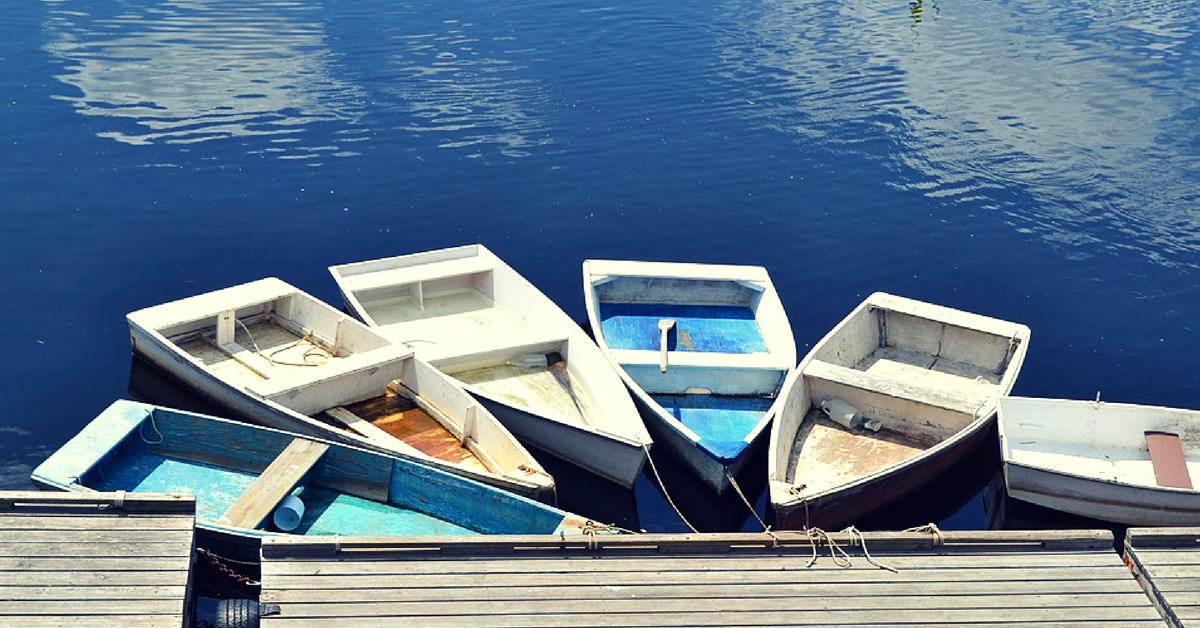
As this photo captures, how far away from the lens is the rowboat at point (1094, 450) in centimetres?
2184

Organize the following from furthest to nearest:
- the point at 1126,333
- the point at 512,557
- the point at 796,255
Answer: the point at 796,255, the point at 1126,333, the point at 512,557

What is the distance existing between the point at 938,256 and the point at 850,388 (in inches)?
426

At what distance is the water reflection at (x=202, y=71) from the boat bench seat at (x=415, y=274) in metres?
11.2

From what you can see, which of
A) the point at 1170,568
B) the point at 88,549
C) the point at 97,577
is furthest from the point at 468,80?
the point at 1170,568

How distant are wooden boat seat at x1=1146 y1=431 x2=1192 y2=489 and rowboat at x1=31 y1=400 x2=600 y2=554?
10707mm

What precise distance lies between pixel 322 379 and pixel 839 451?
9.59 meters

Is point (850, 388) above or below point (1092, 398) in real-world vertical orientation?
above

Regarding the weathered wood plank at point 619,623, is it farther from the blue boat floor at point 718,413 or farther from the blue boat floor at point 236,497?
the blue boat floor at point 718,413

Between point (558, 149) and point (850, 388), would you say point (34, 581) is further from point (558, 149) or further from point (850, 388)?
point (558, 149)

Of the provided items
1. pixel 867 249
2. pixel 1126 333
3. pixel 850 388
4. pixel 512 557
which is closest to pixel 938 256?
pixel 867 249

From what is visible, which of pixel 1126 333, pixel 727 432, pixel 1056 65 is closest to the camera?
pixel 727 432

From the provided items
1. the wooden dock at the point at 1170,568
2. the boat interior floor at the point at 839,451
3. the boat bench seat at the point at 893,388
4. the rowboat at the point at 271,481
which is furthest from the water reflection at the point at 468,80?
the wooden dock at the point at 1170,568

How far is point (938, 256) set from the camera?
3338cm

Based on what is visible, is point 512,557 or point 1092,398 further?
point 1092,398
